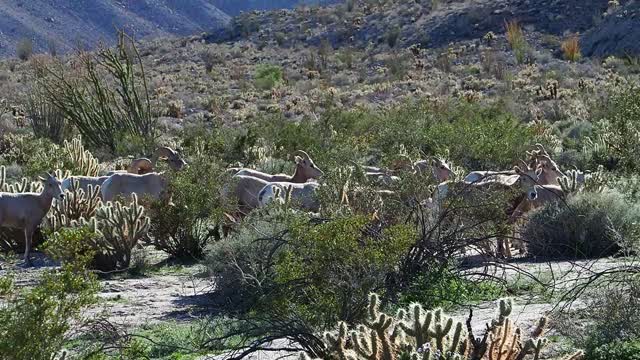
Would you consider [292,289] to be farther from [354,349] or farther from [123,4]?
[123,4]

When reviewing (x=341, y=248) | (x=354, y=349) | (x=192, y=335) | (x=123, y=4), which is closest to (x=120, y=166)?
(x=192, y=335)

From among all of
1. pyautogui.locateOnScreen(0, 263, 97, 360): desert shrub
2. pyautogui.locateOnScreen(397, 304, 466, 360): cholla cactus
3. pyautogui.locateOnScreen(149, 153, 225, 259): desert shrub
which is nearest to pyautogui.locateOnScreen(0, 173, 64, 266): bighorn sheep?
pyautogui.locateOnScreen(149, 153, 225, 259): desert shrub

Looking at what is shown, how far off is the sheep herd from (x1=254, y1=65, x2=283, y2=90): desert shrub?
34.6 metres

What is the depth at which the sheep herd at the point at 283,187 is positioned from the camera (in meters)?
15.0

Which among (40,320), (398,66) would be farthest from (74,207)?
(398,66)

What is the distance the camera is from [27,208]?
16000 millimetres

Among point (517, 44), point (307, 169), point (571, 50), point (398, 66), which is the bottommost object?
point (307, 169)

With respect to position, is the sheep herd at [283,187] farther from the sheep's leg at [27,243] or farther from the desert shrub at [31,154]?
the desert shrub at [31,154]

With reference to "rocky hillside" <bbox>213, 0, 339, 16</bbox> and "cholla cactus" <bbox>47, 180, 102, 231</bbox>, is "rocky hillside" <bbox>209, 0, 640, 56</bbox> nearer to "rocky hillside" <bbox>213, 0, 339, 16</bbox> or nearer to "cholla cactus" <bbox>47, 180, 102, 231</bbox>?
"cholla cactus" <bbox>47, 180, 102, 231</bbox>

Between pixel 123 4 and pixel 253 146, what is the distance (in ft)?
390

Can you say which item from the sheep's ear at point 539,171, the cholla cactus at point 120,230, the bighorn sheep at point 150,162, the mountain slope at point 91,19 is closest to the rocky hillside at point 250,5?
the mountain slope at point 91,19

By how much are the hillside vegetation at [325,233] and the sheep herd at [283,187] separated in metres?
0.05

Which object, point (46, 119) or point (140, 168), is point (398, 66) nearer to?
point (46, 119)

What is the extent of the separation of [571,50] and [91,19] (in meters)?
89.2
